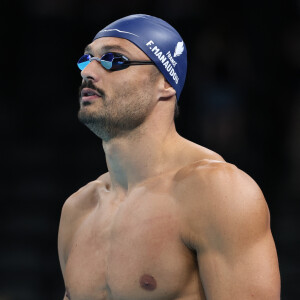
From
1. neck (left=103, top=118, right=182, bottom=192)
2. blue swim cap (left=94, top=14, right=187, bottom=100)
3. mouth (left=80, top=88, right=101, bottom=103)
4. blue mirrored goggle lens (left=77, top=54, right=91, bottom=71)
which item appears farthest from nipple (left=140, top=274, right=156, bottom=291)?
blue mirrored goggle lens (left=77, top=54, right=91, bottom=71)

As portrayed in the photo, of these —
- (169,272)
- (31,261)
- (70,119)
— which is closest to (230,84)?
(70,119)

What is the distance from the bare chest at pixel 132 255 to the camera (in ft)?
10.1

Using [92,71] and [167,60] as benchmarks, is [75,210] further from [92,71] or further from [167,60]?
[167,60]

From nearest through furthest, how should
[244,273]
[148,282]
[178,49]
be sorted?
[244,273], [148,282], [178,49]

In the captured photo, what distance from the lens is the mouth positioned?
3.39 m

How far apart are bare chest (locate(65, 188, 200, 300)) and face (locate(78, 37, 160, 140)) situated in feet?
1.27

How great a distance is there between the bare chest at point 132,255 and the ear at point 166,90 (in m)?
0.54

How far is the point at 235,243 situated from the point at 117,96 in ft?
3.22

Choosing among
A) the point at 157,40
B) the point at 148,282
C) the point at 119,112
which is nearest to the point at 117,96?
the point at 119,112

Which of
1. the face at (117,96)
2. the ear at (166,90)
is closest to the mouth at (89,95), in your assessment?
the face at (117,96)

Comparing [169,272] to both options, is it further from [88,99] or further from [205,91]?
[205,91]

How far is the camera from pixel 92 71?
→ 3.41 metres

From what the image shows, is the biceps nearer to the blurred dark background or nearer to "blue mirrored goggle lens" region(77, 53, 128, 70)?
"blue mirrored goggle lens" region(77, 53, 128, 70)

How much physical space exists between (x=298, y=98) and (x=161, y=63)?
492 centimetres
